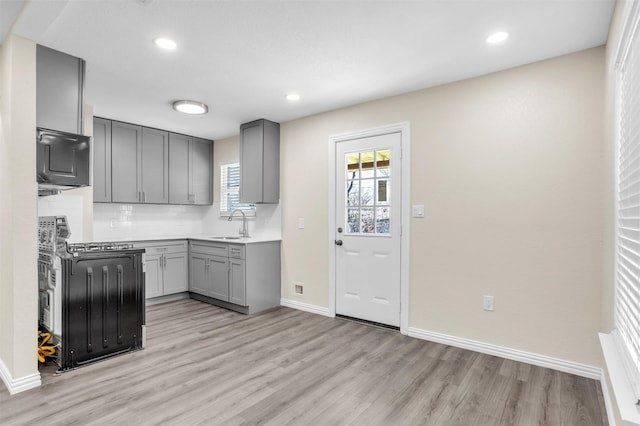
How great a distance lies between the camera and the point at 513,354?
286cm

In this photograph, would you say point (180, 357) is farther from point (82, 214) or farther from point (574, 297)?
point (574, 297)

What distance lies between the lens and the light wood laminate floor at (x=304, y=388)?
6.72 feet

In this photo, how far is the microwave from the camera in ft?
8.20

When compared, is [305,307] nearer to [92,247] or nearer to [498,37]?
[92,247]

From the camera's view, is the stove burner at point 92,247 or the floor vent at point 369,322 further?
the floor vent at point 369,322

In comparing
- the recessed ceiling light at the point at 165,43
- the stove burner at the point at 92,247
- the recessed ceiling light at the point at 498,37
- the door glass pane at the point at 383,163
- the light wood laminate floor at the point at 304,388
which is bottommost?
the light wood laminate floor at the point at 304,388

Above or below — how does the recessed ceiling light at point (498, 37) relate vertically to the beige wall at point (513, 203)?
above

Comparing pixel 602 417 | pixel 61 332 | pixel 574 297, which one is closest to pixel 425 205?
pixel 574 297

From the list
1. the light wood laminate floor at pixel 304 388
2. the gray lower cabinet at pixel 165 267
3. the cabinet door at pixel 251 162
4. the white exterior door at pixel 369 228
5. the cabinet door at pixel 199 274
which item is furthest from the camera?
the cabinet door at pixel 199 274

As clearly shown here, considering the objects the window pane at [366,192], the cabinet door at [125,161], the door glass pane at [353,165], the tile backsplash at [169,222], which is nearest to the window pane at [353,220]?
the window pane at [366,192]

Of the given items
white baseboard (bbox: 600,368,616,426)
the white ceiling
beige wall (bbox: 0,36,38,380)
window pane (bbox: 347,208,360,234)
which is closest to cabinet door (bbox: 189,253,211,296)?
window pane (bbox: 347,208,360,234)

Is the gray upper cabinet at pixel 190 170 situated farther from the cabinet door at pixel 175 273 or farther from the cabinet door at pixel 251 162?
the cabinet door at pixel 251 162

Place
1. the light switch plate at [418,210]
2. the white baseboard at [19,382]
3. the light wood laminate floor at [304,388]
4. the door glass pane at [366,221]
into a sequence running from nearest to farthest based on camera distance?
1. the light wood laminate floor at [304,388]
2. the white baseboard at [19,382]
3. the light switch plate at [418,210]
4. the door glass pane at [366,221]

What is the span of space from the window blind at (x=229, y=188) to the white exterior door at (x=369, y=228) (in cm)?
205
